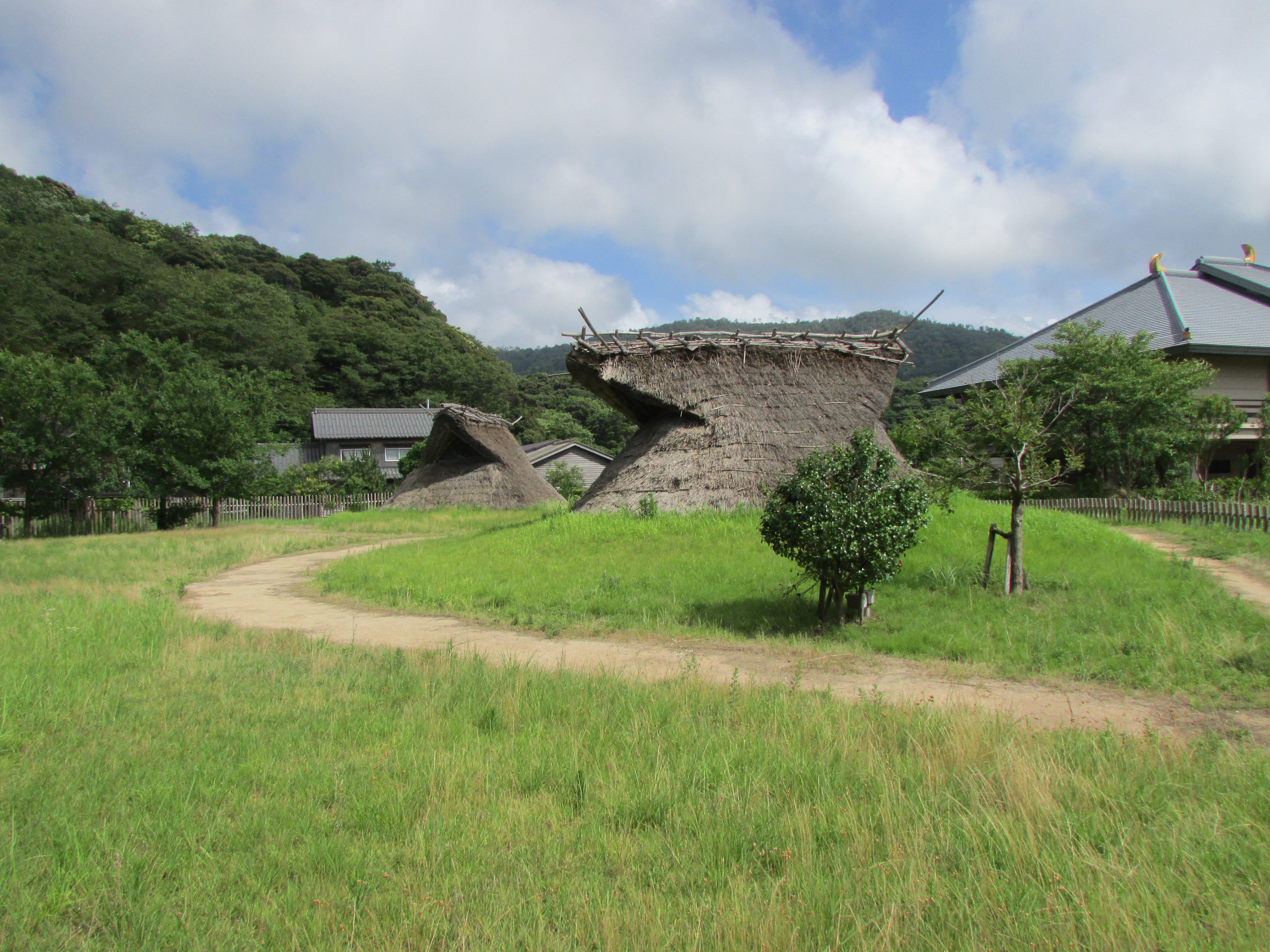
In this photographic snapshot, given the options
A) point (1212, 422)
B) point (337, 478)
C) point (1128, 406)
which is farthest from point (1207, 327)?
point (337, 478)

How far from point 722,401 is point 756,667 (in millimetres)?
10052

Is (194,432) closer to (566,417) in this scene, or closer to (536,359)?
(566,417)

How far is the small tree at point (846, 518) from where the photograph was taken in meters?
7.70

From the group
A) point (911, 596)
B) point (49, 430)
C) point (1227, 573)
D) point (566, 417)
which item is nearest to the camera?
point (911, 596)

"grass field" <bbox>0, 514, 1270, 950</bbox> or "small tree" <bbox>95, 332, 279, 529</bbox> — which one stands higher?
"small tree" <bbox>95, 332, 279, 529</bbox>

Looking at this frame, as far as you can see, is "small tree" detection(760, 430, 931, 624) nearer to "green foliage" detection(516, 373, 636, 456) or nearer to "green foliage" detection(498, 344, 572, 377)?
"green foliage" detection(516, 373, 636, 456)

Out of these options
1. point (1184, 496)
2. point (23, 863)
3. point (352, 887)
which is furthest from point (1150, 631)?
point (1184, 496)

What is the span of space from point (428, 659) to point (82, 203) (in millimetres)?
64966

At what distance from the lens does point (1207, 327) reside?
76.8ft

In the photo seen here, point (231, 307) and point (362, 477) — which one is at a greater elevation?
point (231, 307)

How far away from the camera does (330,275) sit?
6259 cm

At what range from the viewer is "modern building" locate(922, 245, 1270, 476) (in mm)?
22312

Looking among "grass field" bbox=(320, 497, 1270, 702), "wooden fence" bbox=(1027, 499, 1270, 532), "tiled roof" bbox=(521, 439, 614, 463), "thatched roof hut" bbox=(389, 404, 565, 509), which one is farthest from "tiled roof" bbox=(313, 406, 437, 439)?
"wooden fence" bbox=(1027, 499, 1270, 532)

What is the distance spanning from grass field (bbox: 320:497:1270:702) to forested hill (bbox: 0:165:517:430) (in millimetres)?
20195
